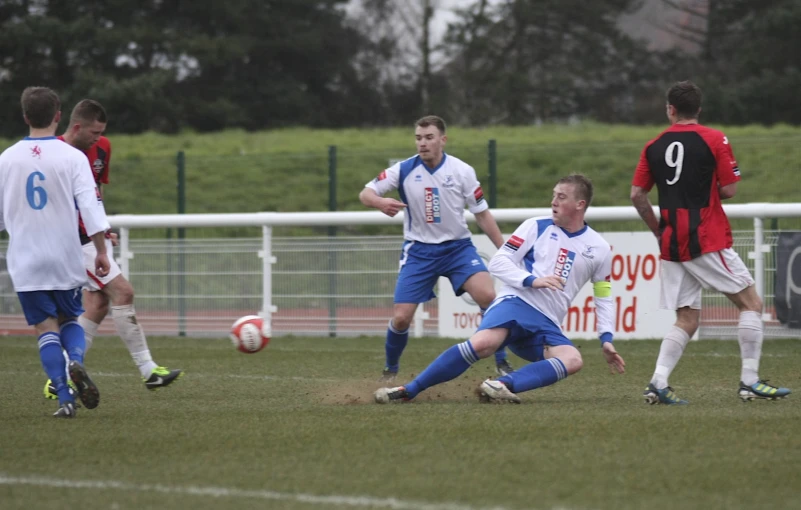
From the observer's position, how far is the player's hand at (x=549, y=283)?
673cm

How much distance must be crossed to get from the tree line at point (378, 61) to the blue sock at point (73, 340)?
105ft

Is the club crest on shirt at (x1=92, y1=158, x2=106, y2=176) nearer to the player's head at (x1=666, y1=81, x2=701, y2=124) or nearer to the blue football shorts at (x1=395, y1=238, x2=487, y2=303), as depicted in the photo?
the blue football shorts at (x1=395, y1=238, x2=487, y2=303)

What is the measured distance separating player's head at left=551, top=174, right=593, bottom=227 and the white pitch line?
314cm

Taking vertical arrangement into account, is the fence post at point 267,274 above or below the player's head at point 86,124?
below

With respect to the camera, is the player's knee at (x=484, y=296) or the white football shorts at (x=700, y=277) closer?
the white football shorts at (x=700, y=277)

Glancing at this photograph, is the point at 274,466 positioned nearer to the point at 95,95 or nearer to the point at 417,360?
the point at 417,360

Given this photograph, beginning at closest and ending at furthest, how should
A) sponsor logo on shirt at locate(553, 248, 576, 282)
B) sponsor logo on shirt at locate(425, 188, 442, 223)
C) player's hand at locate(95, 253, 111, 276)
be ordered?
1. player's hand at locate(95, 253, 111, 276)
2. sponsor logo on shirt at locate(553, 248, 576, 282)
3. sponsor logo on shirt at locate(425, 188, 442, 223)

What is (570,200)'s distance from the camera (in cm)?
711

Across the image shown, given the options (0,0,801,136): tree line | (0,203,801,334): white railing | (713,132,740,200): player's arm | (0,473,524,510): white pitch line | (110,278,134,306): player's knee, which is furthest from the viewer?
(0,0,801,136): tree line

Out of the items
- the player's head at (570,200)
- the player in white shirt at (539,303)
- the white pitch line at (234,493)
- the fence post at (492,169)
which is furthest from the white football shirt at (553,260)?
the fence post at (492,169)

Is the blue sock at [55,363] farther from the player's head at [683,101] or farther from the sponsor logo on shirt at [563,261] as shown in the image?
the player's head at [683,101]

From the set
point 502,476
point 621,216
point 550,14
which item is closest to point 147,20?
point 550,14

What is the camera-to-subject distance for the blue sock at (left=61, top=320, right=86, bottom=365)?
7.01m

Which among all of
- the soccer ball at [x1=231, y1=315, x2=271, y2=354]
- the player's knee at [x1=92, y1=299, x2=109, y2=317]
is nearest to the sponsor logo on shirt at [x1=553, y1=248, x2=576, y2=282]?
the soccer ball at [x1=231, y1=315, x2=271, y2=354]
